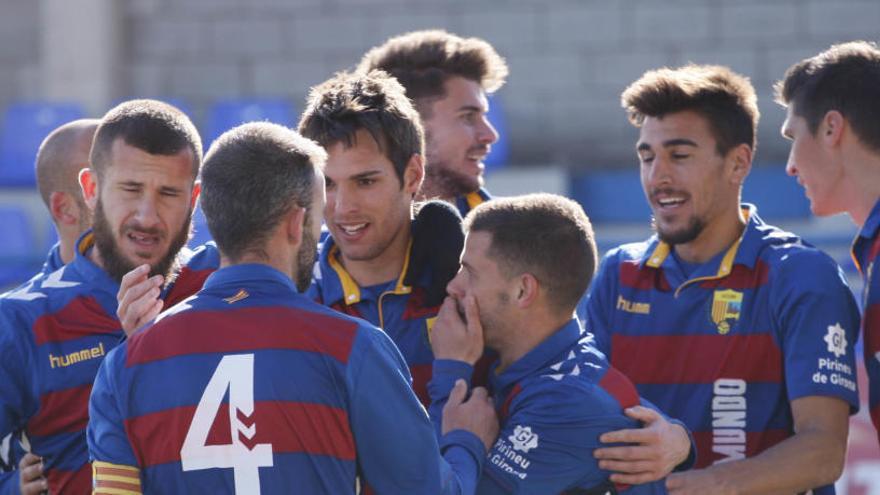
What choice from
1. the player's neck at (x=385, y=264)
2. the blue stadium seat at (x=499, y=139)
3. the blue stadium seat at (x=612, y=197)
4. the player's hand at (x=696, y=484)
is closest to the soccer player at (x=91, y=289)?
the player's neck at (x=385, y=264)

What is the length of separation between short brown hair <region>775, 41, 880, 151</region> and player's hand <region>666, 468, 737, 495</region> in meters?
1.01

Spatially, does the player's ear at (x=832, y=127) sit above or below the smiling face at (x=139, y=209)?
above

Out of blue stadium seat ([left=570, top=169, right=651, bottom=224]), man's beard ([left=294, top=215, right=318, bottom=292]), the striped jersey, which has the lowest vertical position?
blue stadium seat ([left=570, top=169, right=651, bottom=224])

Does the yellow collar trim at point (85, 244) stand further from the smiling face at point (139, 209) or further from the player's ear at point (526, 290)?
the player's ear at point (526, 290)

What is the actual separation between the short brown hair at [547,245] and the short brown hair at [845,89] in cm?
86

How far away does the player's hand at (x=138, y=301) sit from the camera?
2711 mm

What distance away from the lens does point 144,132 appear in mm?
3160

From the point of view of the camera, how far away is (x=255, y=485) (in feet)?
7.78

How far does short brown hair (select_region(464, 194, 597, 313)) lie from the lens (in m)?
2.89

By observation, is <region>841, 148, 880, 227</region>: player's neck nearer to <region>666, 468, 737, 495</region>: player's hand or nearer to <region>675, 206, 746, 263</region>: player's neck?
<region>675, 206, 746, 263</region>: player's neck

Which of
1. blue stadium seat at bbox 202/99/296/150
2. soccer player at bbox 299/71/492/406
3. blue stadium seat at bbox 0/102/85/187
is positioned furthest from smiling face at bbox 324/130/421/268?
blue stadium seat at bbox 0/102/85/187

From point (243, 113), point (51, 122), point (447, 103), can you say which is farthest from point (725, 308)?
point (51, 122)

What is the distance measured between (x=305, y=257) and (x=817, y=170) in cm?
157

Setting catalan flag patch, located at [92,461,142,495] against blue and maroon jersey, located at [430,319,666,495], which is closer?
catalan flag patch, located at [92,461,142,495]
